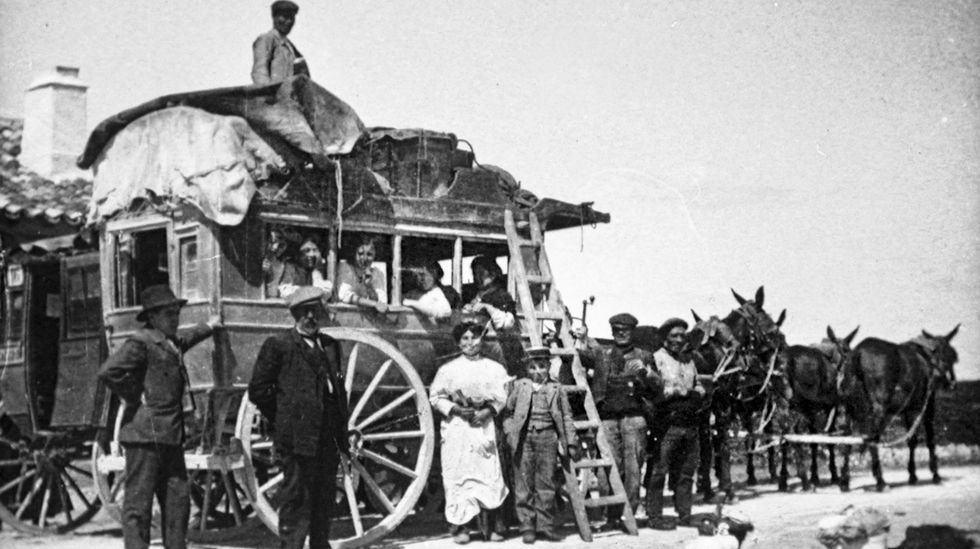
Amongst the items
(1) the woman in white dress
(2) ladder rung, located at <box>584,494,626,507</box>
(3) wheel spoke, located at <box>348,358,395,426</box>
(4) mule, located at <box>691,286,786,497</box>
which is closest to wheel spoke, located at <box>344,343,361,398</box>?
(3) wheel spoke, located at <box>348,358,395,426</box>

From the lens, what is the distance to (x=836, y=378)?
16516 millimetres

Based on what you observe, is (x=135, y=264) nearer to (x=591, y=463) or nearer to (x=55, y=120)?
(x=591, y=463)

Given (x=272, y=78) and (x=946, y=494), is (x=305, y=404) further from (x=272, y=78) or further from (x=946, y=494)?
(x=946, y=494)

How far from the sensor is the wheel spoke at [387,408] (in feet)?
33.0

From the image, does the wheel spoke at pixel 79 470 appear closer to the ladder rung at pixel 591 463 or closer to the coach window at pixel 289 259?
the coach window at pixel 289 259

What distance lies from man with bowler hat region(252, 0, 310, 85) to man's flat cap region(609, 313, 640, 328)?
3631 millimetres

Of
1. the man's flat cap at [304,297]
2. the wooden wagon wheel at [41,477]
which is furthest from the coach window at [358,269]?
the wooden wagon wheel at [41,477]

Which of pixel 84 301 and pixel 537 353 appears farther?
pixel 84 301

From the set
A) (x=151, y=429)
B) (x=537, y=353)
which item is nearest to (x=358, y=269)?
(x=537, y=353)

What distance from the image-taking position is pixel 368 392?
400 inches

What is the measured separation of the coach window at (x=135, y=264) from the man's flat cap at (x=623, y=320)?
4.09m

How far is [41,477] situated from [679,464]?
605 cm

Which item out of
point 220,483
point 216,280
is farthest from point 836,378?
point 216,280

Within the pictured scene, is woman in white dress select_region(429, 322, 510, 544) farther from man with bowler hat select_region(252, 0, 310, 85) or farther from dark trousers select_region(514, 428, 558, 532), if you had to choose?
man with bowler hat select_region(252, 0, 310, 85)
